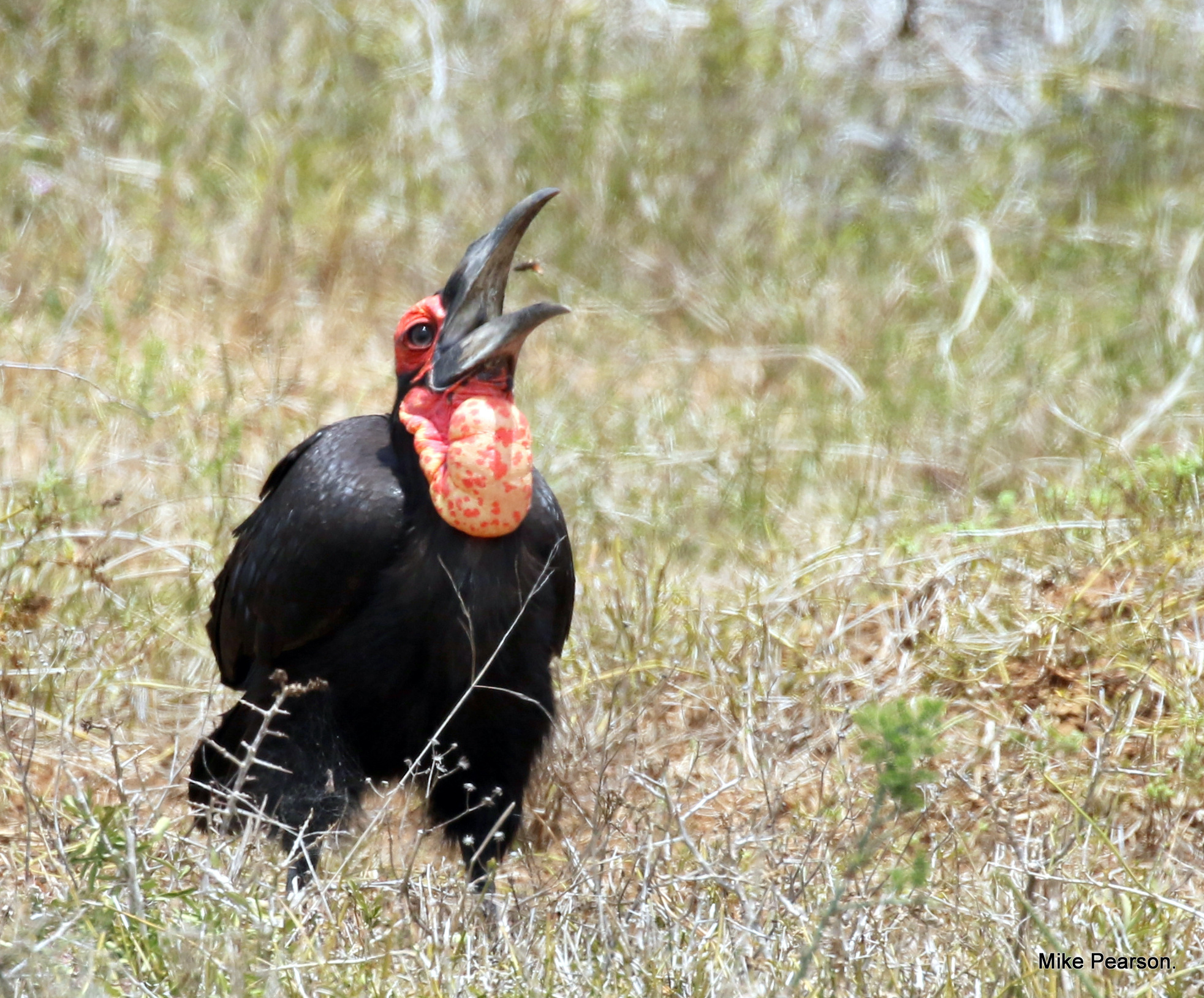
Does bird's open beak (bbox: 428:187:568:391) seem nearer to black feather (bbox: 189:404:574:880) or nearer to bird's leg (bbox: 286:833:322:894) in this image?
black feather (bbox: 189:404:574:880)

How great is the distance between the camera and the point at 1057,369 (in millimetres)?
5473

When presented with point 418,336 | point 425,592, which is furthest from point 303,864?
point 418,336

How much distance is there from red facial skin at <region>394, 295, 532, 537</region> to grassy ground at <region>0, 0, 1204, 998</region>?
518 mm

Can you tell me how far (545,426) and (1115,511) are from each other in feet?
5.97

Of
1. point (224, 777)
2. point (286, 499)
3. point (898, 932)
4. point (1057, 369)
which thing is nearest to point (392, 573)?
point (286, 499)

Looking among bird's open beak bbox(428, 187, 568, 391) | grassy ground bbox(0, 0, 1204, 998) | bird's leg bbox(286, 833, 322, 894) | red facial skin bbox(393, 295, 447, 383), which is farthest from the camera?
red facial skin bbox(393, 295, 447, 383)

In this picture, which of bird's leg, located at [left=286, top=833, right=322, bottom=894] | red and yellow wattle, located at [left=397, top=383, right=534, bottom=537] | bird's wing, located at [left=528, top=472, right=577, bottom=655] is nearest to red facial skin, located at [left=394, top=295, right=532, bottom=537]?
red and yellow wattle, located at [left=397, top=383, right=534, bottom=537]

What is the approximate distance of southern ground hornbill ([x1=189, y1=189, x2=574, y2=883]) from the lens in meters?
2.85

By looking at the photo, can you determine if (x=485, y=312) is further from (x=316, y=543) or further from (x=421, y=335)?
(x=316, y=543)

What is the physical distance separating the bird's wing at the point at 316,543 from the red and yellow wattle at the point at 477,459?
0.38 feet

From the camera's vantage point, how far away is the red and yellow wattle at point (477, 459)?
2.81 meters

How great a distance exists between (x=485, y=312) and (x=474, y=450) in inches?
12.9

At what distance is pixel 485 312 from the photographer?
2.98 meters

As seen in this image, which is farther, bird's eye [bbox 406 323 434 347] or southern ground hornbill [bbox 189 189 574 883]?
bird's eye [bbox 406 323 434 347]
